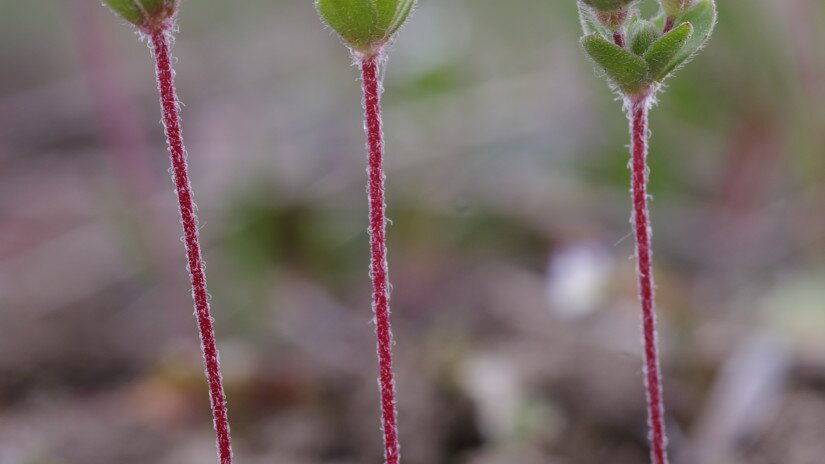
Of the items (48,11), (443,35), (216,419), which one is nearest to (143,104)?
(48,11)

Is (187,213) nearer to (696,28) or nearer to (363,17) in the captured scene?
(363,17)

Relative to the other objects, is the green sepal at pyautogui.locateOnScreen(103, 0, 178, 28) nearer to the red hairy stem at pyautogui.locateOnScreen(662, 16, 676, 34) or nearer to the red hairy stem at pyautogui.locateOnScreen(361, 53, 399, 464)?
the red hairy stem at pyautogui.locateOnScreen(361, 53, 399, 464)

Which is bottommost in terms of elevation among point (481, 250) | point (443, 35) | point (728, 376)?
point (728, 376)

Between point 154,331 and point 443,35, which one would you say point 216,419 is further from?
point 443,35

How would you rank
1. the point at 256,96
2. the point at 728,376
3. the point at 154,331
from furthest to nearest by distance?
the point at 256,96
the point at 154,331
the point at 728,376

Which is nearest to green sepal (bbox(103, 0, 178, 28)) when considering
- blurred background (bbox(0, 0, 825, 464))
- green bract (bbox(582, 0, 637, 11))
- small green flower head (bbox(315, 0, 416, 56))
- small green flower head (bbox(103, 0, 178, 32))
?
small green flower head (bbox(103, 0, 178, 32))

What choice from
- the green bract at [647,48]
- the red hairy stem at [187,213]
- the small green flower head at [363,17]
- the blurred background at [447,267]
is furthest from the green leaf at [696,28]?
the blurred background at [447,267]
